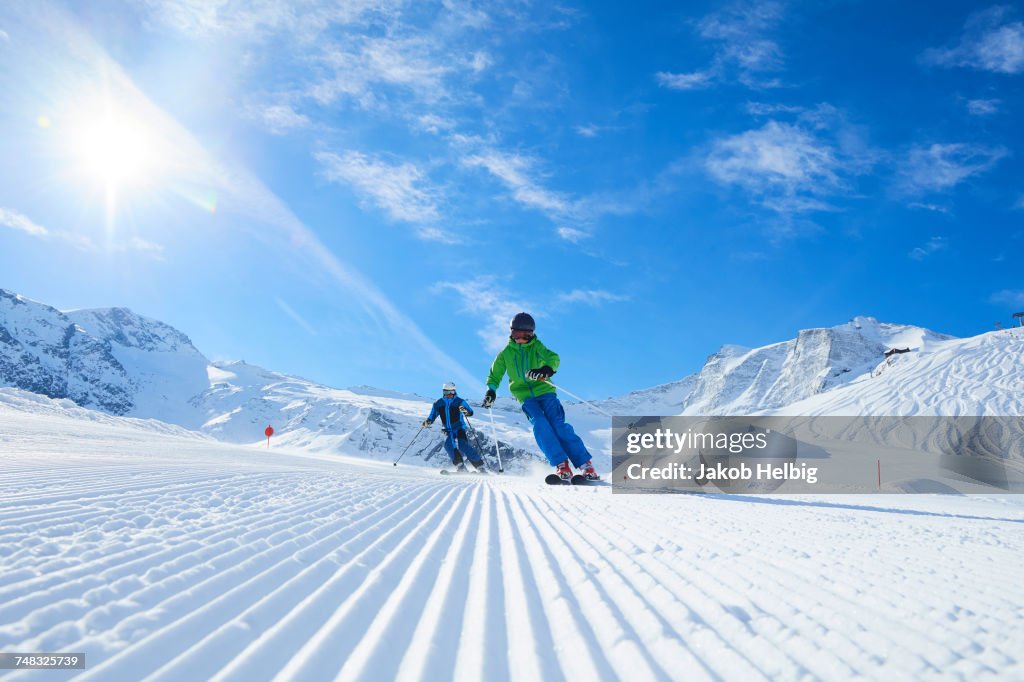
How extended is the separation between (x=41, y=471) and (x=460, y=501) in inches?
181

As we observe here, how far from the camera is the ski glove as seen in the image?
7.71 meters

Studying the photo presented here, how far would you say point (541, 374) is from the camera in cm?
772

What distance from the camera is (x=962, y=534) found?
389 cm

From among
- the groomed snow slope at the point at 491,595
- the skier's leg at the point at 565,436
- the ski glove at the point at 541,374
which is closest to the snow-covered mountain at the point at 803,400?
the skier's leg at the point at 565,436

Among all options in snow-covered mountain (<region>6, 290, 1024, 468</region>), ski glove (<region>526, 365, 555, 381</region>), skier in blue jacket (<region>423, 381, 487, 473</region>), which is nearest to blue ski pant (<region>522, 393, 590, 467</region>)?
ski glove (<region>526, 365, 555, 381</region>)

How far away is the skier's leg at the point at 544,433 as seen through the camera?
7816mm

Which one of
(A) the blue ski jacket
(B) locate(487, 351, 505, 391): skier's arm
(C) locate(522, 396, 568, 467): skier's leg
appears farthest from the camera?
(A) the blue ski jacket

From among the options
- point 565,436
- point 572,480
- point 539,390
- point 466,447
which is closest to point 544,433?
point 565,436

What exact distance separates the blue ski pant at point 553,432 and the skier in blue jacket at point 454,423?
22.0ft

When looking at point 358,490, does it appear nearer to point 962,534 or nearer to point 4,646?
point 4,646

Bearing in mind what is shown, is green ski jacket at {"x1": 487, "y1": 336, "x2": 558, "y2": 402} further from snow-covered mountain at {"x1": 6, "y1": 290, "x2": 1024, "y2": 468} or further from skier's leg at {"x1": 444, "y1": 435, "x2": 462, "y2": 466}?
snow-covered mountain at {"x1": 6, "y1": 290, "x2": 1024, "y2": 468}

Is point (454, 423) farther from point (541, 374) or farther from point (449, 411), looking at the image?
point (541, 374)

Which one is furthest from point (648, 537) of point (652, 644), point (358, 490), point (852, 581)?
point (358, 490)

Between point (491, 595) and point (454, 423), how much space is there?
12.8m
